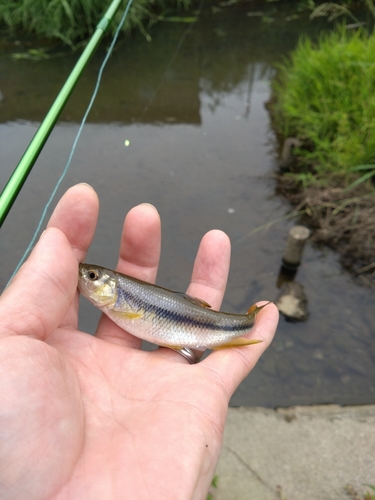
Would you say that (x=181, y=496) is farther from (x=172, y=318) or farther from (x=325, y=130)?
(x=325, y=130)

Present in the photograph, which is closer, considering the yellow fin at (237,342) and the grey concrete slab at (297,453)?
the yellow fin at (237,342)

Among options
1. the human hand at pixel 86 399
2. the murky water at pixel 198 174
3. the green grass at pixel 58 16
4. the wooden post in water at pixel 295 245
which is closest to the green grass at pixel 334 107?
the murky water at pixel 198 174

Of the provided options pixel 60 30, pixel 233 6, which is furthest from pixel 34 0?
pixel 233 6

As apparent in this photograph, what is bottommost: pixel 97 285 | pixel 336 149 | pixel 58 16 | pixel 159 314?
pixel 336 149

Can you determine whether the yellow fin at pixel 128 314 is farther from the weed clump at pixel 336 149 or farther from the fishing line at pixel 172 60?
the fishing line at pixel 172 60

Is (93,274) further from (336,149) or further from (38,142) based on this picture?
(336,149)

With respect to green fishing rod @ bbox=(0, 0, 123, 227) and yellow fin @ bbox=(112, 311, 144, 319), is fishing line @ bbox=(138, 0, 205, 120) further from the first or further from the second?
yellow fin @ bbox=(112, 311, 144, 319)

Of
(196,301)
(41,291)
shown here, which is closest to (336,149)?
(196,301)
